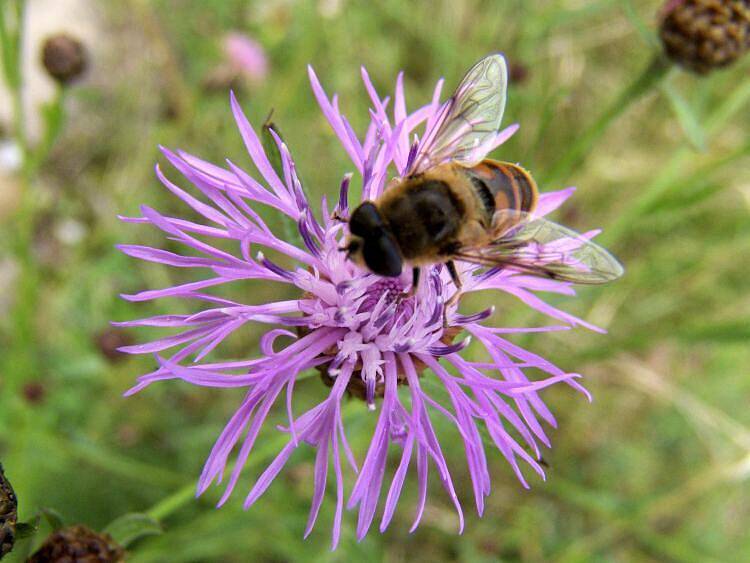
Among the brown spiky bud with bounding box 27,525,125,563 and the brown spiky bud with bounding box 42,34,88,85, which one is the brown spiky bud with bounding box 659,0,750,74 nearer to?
the brown spiky bud with bounding box 42,34,88,85

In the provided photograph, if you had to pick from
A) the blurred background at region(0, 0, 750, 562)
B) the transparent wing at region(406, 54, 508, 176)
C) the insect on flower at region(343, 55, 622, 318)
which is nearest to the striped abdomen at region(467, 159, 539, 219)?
the insect on flower at region(343, 55, 622, 318)

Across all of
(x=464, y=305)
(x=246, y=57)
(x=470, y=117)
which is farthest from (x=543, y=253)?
(x=246, y=57)

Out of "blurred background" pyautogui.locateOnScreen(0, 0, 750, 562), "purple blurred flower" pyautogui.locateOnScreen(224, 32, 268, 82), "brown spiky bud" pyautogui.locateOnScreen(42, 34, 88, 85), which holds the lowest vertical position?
"blurred background" pyautogui.locateOnScreen(0, 0, 750, 562)

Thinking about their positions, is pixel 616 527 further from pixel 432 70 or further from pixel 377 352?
pixel 432 70

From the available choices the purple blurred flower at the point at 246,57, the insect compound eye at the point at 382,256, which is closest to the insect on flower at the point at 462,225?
the insect compound eye at the point at 382,256

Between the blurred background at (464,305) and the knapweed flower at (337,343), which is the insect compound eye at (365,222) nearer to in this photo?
the knapweed flower at (337,343)

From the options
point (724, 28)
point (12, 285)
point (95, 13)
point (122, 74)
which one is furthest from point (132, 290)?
point (724, 28)
